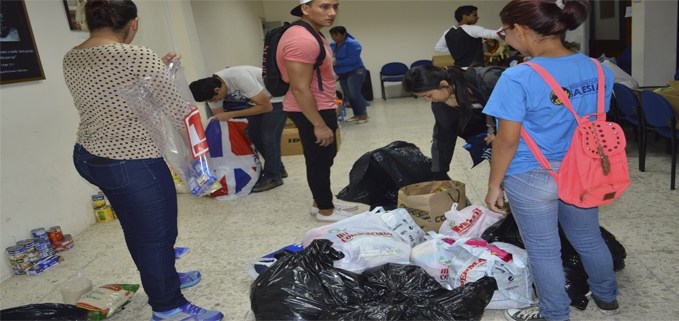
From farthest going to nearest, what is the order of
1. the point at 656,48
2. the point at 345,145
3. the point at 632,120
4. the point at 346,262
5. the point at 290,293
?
the point at 345,145
the point at 656,48
the point at 632,120
the point at 346,262
the point at 290,293

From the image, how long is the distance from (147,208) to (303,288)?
2.06ft

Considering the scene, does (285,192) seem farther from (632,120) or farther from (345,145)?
(632,120)

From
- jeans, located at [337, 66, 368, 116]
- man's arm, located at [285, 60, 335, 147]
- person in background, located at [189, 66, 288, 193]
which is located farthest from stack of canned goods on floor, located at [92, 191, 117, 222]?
jeans, located at [337, 66, 368, 116]

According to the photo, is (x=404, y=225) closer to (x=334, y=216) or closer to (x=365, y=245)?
(x=365, y=245)

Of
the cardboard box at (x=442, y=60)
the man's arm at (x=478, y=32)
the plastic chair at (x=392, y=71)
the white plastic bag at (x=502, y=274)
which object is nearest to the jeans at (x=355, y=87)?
the man's arm at (x=478, y=32)

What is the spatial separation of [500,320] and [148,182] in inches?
54.6

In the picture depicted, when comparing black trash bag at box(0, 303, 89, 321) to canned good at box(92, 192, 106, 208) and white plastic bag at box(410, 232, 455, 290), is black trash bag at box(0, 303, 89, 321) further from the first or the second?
canned good at box(92, 192, 106, 208)

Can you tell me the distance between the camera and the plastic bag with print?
1467 millimetres

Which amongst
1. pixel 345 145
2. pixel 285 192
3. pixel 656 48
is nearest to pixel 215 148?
pixel 285 192

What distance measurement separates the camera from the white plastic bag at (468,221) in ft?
6.55

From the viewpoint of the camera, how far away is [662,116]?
272cm

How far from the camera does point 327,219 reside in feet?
Result: 8.89

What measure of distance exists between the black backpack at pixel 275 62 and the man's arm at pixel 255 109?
0.86m

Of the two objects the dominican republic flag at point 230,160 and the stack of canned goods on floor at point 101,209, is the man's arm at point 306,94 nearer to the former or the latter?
the dominican republic flag at point 230,160
